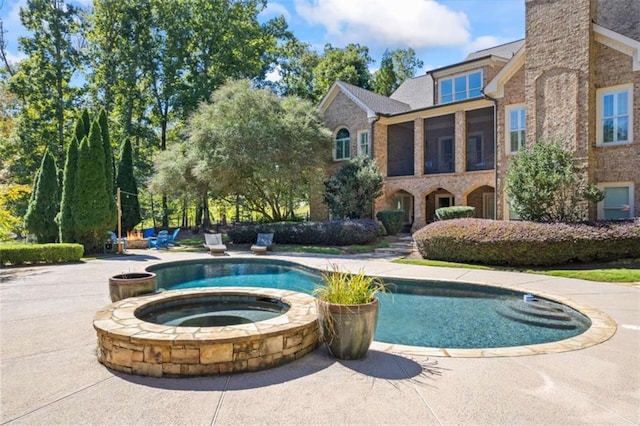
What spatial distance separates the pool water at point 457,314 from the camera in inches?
251

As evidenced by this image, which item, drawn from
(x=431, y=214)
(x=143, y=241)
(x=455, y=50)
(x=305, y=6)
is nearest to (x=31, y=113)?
(x=143, y=241)

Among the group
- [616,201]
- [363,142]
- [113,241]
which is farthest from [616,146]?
[113,241]

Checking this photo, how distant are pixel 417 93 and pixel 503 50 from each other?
18.3ft

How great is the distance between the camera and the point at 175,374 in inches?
164

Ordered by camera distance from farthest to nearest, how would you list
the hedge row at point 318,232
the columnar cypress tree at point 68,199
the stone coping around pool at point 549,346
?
the hedge row at point 318,232, the columnar cypress tree at point 68,199, the stone coping around pool at point 549,346

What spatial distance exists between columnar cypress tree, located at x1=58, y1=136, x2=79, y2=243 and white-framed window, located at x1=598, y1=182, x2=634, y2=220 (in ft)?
70.4

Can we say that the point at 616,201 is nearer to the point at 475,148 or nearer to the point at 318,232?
the point at 475,148

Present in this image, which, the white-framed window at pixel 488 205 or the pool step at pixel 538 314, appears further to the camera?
the white-framed window at pixel 488 205

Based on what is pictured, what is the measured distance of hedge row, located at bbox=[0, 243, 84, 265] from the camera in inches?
523

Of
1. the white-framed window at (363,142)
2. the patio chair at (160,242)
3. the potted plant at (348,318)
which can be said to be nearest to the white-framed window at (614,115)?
the white-framed window at (363,142)

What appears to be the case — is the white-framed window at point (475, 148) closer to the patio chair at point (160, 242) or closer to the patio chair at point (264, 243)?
the patio chair at point (264, 243)

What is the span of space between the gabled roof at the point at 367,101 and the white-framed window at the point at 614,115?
11247mm

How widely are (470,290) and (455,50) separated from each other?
2365cm

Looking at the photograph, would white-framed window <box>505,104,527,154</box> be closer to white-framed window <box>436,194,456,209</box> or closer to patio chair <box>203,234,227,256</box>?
white-framed window <box>436,194,456,209</box>
